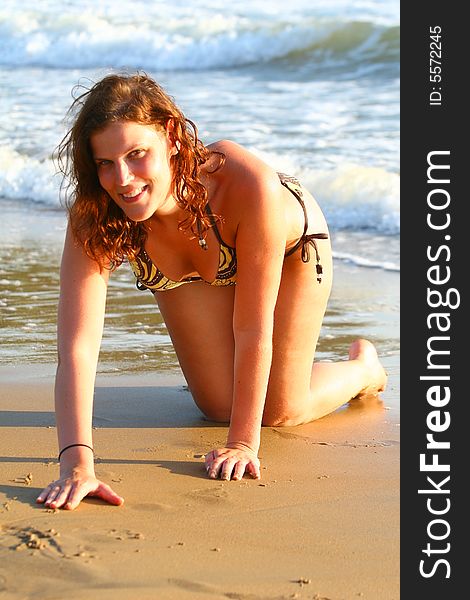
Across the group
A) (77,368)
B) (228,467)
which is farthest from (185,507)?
(77,368)

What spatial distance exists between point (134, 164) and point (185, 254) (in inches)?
25.6

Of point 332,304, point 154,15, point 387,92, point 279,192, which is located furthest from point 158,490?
point 154,15

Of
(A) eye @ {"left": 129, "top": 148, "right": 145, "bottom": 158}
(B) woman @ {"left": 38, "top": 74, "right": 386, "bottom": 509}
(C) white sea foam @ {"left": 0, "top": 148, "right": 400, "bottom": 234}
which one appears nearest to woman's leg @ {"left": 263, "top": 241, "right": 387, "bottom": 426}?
(B) woman @ {"left": 38, "top": 74, "right": 386, "bottom": 509}

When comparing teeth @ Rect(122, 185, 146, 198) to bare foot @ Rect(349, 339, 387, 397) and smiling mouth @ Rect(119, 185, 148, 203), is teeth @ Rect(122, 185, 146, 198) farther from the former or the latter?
bare foot @ Rect(349, 339, 387, 397)

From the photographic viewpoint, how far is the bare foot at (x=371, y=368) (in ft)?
15.3

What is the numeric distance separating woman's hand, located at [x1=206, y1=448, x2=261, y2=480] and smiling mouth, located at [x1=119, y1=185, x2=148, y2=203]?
34.7 inches

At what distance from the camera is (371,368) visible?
4.66 metres

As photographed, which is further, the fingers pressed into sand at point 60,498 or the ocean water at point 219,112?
the ocean water at point 219,112

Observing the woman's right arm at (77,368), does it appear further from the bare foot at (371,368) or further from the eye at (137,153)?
the bare foot at (371,368)

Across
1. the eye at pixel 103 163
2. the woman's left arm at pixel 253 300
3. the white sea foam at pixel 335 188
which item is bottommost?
the woman's left arm at pixel 253 300

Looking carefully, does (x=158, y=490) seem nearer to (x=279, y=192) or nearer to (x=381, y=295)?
(x=279, y=192)

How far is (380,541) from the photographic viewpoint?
2973 mm

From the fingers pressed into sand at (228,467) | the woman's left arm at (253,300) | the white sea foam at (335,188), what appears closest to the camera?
the fingers pressed into sand at (228,467)

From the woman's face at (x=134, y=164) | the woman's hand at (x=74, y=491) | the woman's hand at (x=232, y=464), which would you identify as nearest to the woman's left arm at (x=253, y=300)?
the woman's hand at (x=232, y=464)
